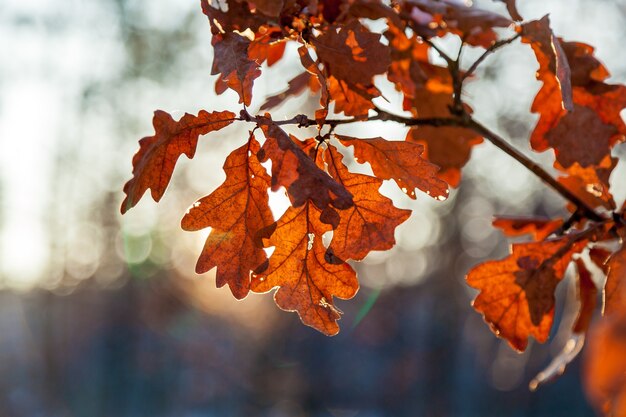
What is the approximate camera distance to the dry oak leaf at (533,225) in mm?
1356

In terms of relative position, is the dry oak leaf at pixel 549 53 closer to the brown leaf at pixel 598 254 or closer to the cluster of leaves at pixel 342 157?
the cluster of leaves at pixel 342 157

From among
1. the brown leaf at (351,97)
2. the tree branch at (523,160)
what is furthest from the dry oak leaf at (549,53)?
the brown leaf at (351,97)

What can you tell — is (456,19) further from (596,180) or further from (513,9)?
(596,180)

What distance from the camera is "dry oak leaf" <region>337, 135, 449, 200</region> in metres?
0.96

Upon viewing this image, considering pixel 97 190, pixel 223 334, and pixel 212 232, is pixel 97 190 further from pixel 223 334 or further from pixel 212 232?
pixel 212 232

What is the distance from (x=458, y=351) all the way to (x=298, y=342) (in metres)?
3.54

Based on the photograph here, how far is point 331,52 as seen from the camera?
0.98 m

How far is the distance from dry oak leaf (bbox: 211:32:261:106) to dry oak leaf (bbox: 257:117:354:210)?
12 cm

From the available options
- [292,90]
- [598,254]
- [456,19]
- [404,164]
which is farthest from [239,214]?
[598,254]

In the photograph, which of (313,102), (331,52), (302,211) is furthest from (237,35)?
(313,102)

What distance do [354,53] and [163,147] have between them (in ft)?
1.00

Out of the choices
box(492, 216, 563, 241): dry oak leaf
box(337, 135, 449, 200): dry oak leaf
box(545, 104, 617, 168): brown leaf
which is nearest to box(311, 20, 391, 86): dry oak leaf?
box(337, 135, 449, 200): dry oak leaf

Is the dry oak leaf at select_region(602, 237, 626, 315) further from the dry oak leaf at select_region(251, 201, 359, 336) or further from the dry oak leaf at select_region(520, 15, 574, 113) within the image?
the dry oak leaf at select_region(251, 201, 359, 336)

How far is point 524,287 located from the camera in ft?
3.83
